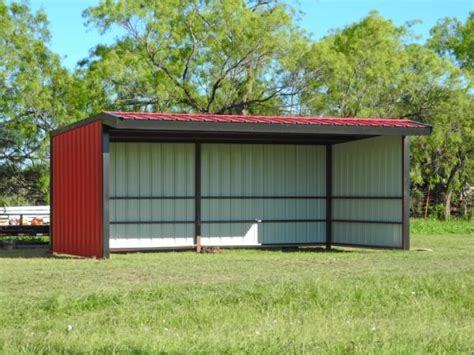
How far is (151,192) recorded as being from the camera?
20750 millimetres

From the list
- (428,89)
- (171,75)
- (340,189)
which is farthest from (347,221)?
(428,89)

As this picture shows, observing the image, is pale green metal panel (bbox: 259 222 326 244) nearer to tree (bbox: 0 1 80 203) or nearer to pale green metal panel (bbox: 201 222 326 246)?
pale green metal panel (bbox: 201 222 326 246)

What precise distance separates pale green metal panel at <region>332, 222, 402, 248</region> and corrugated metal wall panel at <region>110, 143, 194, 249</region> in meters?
3.76

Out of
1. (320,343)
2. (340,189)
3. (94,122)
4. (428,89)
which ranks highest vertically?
(428,89)

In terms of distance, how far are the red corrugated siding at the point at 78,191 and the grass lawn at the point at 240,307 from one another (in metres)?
2.30

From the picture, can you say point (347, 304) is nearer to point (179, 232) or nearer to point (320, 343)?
point (320, 343)

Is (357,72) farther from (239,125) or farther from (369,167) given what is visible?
(239,125)

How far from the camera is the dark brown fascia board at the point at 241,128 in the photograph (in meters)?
17.6

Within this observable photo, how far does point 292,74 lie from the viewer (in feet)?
116

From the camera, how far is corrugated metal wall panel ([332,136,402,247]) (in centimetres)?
2025

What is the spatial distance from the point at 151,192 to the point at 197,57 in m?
16.3

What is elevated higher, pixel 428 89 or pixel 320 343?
pixel 428 89

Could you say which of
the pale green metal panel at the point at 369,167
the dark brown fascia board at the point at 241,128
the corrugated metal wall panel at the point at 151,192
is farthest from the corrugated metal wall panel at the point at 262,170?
the dark brown fascia board at the point at 241,128

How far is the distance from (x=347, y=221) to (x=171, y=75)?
15993 mm
